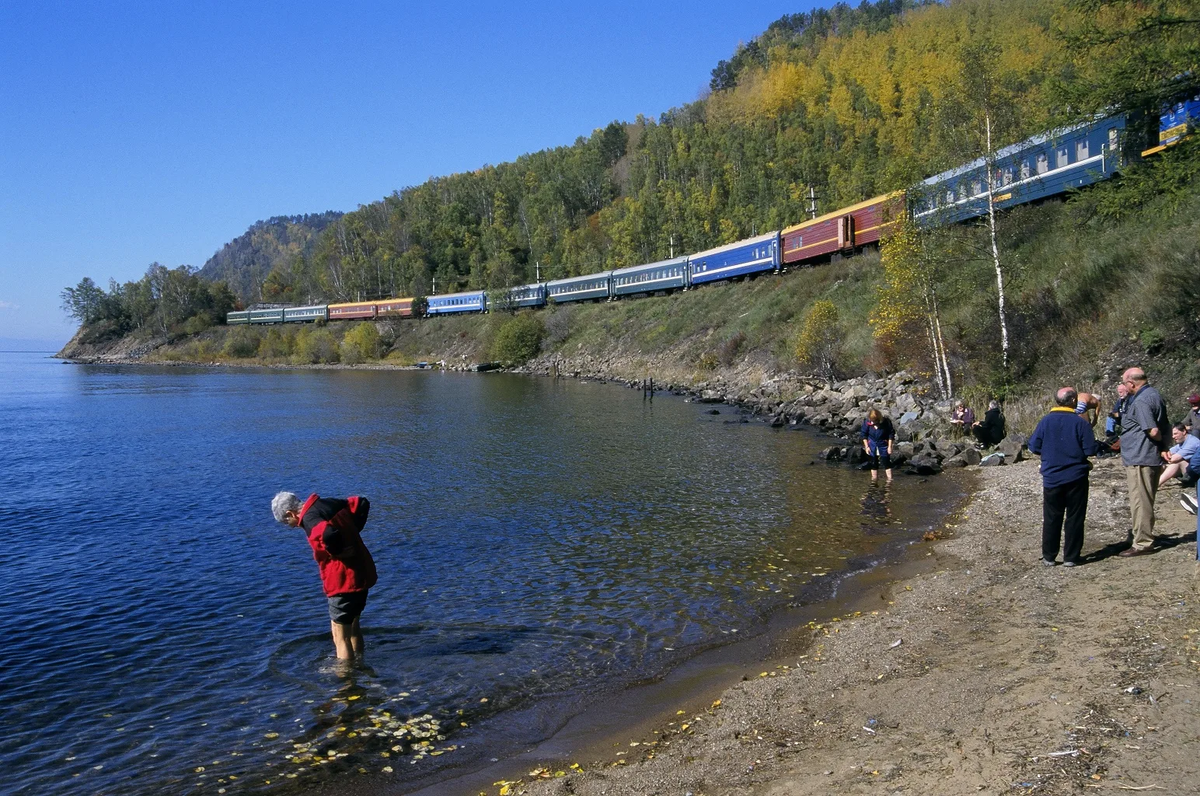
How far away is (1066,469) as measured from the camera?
9.27 meters

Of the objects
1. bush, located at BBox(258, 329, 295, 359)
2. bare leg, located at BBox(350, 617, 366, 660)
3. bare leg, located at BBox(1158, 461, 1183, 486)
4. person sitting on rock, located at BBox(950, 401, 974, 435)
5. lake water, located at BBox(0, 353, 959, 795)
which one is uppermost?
bush, located at BBox(258, 329, 295, 359)

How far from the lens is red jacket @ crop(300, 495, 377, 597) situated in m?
7.79

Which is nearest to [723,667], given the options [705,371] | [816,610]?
[816,610]

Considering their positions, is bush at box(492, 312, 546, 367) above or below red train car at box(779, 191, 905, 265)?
below

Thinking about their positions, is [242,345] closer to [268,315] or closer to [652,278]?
[268,315]

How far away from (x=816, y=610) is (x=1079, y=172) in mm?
26708

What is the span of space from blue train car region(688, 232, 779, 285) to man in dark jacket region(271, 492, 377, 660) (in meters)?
49.1

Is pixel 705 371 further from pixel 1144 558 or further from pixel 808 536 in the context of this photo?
pixel 1144 558

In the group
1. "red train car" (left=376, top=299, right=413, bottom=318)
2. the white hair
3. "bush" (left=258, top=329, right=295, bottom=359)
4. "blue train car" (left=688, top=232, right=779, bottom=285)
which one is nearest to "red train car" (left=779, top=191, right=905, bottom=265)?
"blue train car" (left=688, top=232, right=779, bottom=285)

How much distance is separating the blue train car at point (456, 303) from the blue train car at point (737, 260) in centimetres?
3722

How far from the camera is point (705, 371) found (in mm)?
50156

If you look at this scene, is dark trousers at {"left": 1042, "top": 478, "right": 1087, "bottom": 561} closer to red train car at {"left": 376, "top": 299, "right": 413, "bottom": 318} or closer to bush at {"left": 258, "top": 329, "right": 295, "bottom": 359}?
red train car at {"left": 376, "top": 299, "right": 413, "bottom": 318}

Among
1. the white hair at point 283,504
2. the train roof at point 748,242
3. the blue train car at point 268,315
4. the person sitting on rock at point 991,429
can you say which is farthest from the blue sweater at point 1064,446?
the blue train car at point 268,315

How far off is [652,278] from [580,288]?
11799 mm
